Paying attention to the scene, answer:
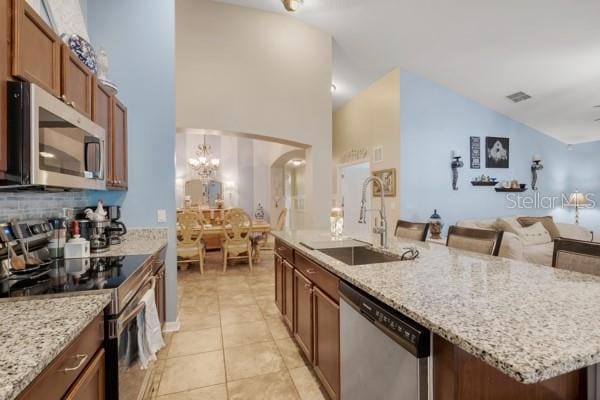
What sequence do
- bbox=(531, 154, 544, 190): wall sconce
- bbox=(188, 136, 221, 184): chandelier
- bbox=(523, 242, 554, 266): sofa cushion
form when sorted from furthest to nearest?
1. bbox=(188, 136, 221, 184): chandelier
2. bbox=(531, 154, 544, 190): wall sconce
3. bbox=(523, 242, 554, 266): sofa cushion

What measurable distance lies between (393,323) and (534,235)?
5103 mm

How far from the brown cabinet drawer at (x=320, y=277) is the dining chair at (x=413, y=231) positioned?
109cm

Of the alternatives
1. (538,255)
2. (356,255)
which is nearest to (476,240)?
(356,255)

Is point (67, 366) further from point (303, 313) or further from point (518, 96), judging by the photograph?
point (518, 96)

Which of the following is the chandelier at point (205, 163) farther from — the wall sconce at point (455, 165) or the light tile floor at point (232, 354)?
the wall sconce at point (455, 165)

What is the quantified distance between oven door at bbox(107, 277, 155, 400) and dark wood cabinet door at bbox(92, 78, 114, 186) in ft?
3.47

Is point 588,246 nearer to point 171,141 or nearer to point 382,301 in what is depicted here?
point 382,301

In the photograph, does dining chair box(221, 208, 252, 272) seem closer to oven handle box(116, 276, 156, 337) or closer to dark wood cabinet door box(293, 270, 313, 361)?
dark wood cabinet door box(293, 270, 313, 361)

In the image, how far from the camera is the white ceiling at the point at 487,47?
3324 millimetres

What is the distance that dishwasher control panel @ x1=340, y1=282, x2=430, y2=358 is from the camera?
0.88 m

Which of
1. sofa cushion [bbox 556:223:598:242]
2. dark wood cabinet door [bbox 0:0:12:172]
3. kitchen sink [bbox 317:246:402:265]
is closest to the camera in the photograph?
dark wood cabinet door [bbox 0:0:12:172]

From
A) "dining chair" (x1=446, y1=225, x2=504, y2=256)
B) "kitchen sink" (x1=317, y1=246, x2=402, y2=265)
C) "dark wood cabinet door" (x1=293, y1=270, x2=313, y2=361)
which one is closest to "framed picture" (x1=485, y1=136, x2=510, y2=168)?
"dining chair" (x1=446, y1=225, x2=504, y2=256)

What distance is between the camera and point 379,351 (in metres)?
1.11

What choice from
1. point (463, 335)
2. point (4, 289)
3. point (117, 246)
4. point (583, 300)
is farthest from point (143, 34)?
point (583, 300)
